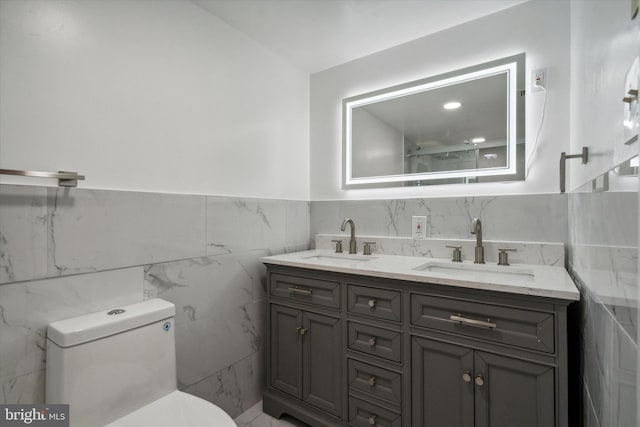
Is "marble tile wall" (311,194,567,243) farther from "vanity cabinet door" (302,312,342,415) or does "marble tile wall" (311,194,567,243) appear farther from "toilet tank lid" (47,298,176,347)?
"toilet tank lid" (47,298,176,347)

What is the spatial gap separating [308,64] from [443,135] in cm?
115

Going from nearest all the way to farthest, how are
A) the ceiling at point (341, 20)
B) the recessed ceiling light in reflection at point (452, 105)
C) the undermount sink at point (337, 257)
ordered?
the ceiling at point (341, 20)
the recessed ceiling light in reflection at point (452, 105)
the undermount sink at point (337, 257)

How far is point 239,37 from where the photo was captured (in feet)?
6.35

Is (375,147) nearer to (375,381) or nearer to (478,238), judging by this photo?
(478,238)

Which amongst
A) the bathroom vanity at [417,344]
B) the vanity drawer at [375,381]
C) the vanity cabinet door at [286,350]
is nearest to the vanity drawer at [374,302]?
the bathroom vanity at [417,344]

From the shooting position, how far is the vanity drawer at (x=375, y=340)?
1410 mm

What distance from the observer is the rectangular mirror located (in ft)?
5.64

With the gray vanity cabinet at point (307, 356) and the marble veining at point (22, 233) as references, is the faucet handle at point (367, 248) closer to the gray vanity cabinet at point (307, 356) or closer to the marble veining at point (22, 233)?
the gray vanity cabinet at point (307, 356)

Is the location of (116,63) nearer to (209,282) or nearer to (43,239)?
(43,239)

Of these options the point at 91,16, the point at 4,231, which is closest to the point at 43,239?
the point at 4,231

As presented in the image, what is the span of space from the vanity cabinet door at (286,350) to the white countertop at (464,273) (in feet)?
1.01

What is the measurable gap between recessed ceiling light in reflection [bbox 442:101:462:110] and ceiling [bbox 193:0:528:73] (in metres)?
0.46

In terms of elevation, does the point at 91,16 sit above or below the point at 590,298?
above

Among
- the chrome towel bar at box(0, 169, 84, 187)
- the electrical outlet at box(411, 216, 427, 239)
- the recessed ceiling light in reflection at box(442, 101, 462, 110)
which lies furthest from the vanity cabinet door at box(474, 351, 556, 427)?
the chrome towel bar at box(0, 169, 84, 187)
